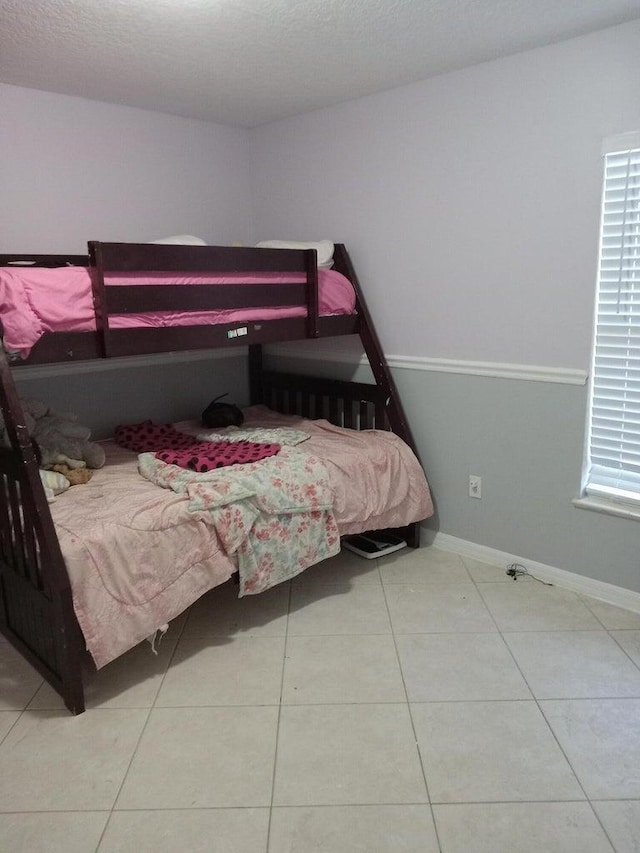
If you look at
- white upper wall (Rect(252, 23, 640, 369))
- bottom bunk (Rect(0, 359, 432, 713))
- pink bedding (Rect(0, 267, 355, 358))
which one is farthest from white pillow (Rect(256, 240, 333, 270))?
bottom bunk (Rect(0, 359, 432, 713))

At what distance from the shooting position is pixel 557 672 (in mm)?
2135

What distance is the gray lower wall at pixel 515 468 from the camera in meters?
2.56

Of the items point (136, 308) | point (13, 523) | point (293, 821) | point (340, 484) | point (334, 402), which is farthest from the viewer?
point (334, 402)

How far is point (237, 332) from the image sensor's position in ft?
8.34

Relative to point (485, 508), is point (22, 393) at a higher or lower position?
higher

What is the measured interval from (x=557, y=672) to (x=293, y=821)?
3.42 feet

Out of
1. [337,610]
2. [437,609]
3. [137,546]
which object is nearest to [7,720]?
[137,546]

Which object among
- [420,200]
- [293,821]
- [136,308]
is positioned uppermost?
[420,200]

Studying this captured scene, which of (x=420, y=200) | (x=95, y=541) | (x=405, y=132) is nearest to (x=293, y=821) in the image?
(x=95, y=541)

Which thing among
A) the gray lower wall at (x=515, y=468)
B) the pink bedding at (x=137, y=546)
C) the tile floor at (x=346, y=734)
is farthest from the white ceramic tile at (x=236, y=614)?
the gray lower wall at (x=515, y=468)

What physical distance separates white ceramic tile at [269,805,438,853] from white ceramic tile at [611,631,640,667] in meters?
1.04

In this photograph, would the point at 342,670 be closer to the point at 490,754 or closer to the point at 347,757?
the point at 347,757

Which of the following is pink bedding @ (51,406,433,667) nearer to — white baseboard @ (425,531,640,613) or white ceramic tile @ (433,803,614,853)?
white baseboard @ (425,531,640,613)

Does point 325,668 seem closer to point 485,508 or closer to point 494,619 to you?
point 494,619
